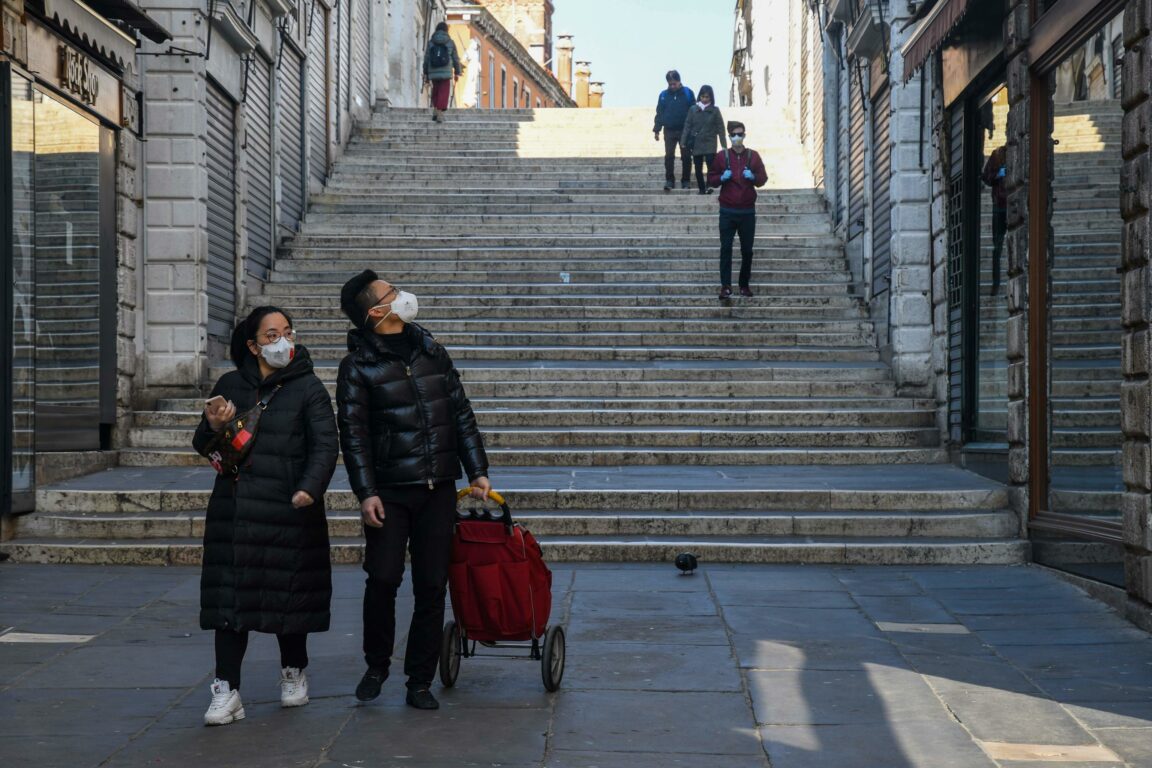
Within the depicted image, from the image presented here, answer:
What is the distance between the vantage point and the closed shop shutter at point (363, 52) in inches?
1008

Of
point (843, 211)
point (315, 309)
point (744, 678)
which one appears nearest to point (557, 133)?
point (843, 211)

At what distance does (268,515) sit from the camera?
568 cm

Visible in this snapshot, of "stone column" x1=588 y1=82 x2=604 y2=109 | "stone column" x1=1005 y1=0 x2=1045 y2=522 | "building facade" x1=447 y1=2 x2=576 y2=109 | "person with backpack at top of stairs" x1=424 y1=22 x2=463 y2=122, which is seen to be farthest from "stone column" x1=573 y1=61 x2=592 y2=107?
"stone column" x1=1005 y1=0 x2=1045 y2=522

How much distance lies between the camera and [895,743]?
17.6 ft

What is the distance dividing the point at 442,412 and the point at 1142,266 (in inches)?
146

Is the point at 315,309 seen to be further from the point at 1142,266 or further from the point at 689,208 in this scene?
the point at 1142,266

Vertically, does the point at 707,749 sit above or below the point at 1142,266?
below

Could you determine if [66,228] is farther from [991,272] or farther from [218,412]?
[991,272]

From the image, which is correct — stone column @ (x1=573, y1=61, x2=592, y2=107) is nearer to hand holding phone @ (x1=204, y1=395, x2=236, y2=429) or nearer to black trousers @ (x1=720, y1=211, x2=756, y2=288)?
black trousers @ (x1=720, y1=211, x2=756, y2=288)

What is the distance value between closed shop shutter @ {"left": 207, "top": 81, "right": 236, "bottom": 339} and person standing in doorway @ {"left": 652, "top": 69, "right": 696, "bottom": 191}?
715cm

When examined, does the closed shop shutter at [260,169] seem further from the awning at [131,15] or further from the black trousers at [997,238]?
the black trousers at [997,238]


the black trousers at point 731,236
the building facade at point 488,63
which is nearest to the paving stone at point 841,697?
the black trousers at point 731,236

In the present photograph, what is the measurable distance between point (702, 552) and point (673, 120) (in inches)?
507

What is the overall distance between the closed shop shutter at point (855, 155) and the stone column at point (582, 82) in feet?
265
